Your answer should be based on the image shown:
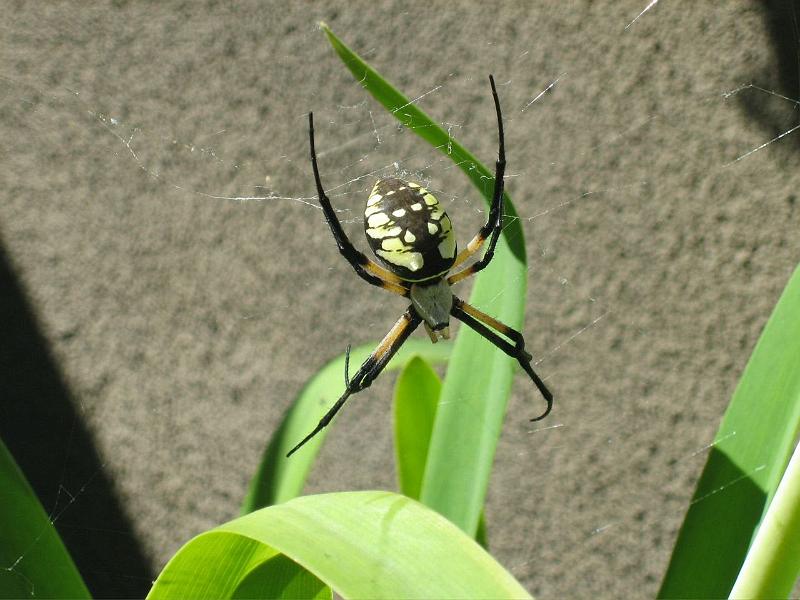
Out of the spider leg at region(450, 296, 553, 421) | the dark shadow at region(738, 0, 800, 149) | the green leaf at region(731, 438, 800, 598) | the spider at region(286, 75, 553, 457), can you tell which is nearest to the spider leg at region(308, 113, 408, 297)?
the spider at region(286, 75, 553, 457)

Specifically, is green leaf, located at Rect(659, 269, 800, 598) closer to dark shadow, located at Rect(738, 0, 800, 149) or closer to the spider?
the spider

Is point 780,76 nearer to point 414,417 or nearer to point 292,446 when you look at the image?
point 414,417

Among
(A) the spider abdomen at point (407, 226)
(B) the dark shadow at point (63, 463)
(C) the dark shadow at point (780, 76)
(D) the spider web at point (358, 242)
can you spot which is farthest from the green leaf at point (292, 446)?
(C) the dark shadow at point (780, 76)

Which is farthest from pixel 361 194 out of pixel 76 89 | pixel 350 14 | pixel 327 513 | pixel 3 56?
pixel 327 513

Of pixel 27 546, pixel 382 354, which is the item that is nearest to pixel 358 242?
pixel 382 354

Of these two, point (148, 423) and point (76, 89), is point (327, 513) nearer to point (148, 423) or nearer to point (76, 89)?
point (148, 423)
